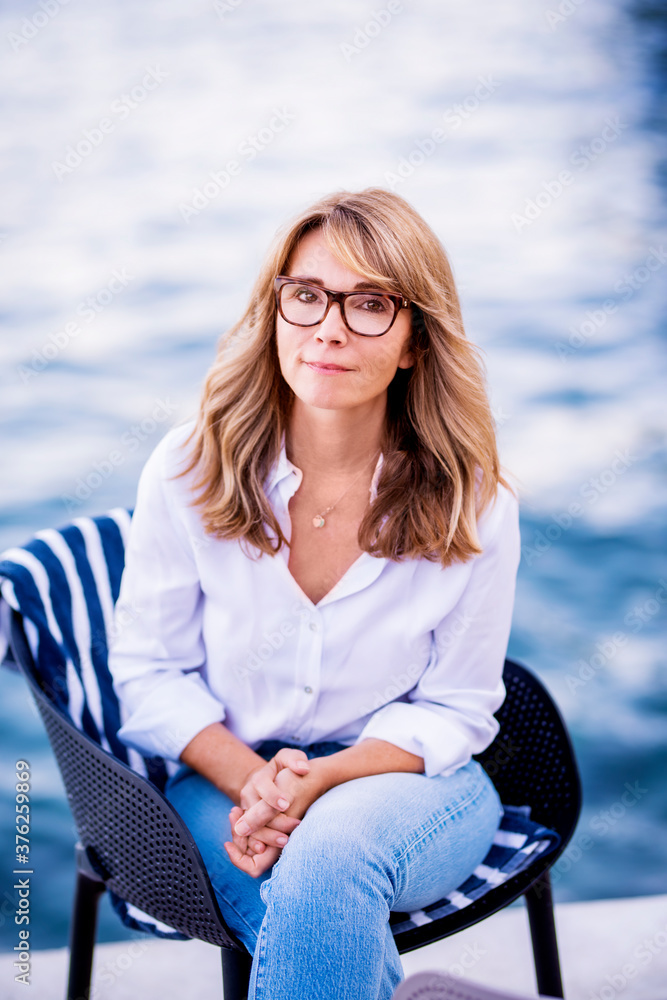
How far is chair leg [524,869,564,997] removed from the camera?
1.45 meters

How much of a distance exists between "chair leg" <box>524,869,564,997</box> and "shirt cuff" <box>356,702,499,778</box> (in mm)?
274

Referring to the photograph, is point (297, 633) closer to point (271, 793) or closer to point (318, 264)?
point (271, 793)

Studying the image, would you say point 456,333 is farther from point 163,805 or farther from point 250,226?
point 250,226

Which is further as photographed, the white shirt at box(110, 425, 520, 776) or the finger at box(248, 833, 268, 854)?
the white shirt at box(110, 425, 520, 776)

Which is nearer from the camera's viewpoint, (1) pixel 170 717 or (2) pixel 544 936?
(1) pixel 170 717

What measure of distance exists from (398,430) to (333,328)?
0.27 meters

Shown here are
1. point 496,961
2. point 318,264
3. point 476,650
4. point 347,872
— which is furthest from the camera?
point 496,961

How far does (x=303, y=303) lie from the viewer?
130 centimetres

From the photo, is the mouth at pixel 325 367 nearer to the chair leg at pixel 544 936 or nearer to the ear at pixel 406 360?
the ear at pixel 406 360

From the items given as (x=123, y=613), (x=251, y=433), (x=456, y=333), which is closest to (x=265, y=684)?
(x=123, y=613)

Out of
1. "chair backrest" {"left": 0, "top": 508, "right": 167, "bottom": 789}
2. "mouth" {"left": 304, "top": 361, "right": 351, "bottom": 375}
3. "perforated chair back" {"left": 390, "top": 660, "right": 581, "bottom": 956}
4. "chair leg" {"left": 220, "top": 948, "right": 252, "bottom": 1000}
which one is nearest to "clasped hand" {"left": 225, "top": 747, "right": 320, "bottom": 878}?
"chair leg" {"left": 220, "top": 948, "right": 252, "bottom": 1000}

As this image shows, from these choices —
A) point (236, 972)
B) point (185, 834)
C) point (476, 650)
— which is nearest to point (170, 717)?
point (185, 834)

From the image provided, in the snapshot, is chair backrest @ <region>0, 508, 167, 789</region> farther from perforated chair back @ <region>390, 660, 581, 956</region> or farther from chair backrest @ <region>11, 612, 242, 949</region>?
perforated chair back @ <region>390, 660, 581, 956</region>

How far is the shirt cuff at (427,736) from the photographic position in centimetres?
130
